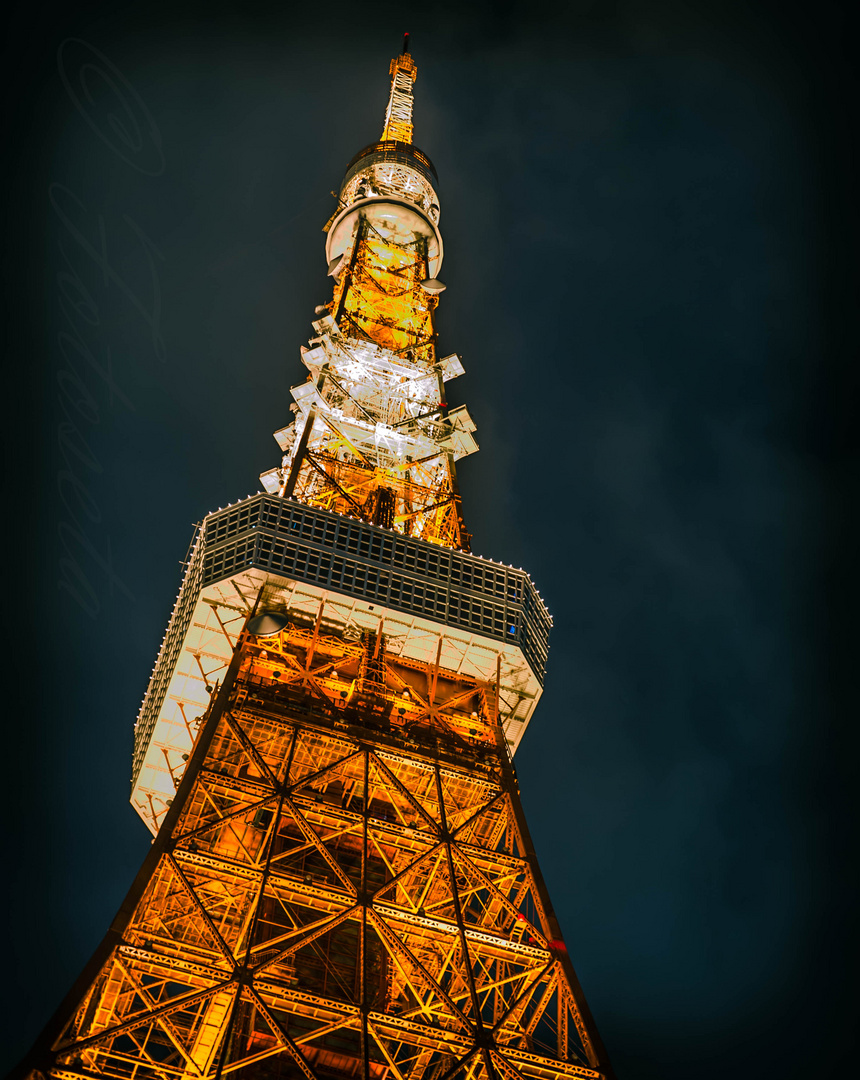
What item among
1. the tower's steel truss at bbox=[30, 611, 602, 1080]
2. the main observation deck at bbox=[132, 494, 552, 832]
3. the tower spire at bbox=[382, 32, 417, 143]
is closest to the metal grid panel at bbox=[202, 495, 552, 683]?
the main observation deck at bbox=[132, 494, 552, 832]

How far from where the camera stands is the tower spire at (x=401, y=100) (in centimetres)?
8269

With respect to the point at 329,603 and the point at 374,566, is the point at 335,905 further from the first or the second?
the point at 374,566

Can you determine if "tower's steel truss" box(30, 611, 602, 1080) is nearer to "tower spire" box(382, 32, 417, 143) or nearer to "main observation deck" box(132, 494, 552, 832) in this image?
"main observation deck" box(132, 494, 552, 832)

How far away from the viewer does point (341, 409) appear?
53156mm

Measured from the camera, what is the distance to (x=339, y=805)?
32.7 m

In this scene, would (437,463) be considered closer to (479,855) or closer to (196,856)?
(479,855)

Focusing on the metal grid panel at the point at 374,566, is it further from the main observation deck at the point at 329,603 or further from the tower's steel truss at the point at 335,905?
the tower's steel truss at the point at 335,905

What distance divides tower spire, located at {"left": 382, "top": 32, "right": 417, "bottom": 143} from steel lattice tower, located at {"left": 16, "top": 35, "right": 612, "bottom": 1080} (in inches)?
1411

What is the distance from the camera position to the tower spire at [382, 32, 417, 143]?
82688 mm

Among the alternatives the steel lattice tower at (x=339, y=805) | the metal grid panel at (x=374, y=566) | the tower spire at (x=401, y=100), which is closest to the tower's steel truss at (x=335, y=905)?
the steel lattice tower at (x=339, y=805)

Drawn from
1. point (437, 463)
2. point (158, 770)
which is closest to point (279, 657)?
point (158, 770)

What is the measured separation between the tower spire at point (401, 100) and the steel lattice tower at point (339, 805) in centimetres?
3583

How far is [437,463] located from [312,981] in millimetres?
27216

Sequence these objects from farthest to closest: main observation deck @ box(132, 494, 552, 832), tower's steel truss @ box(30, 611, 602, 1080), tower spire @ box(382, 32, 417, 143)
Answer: tower spire @ box(382, 32, 417, 143)
main observation deck @ box(132, 494, 552, 832)
tower's steel truss @ box(30, 611, 602, 1080)
